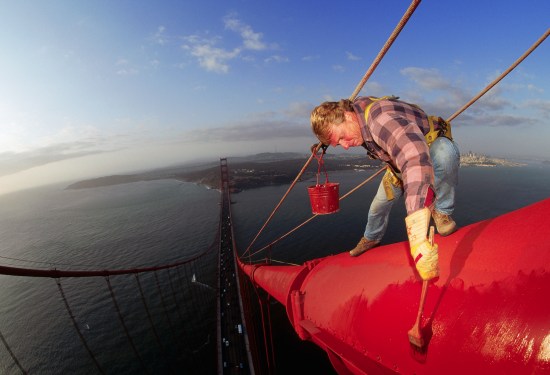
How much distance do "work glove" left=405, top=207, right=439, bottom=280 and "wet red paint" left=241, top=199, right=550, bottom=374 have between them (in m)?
0.28

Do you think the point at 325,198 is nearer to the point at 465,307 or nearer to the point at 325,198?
the point at 325,198

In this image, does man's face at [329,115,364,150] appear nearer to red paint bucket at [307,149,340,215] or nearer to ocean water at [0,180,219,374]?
red paint bucket at [307,149,340,215]

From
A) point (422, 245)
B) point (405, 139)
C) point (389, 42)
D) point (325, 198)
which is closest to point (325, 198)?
point (325, 198)

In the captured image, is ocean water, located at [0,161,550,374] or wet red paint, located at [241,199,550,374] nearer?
wet red paint, located at [241,199,550,374]

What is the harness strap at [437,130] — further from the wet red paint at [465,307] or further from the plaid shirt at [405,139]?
the wet red paint at [465,307]

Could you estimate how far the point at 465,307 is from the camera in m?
1.67

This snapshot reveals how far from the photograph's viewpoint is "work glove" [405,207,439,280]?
165cm

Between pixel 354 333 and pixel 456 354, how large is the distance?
1.04 meters

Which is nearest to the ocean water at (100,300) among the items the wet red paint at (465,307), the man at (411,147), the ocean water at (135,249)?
the ocean water at (135,249)

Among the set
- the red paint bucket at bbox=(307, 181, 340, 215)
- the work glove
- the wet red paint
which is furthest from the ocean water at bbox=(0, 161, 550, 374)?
the work glove

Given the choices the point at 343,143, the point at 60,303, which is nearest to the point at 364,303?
the point at 343,143

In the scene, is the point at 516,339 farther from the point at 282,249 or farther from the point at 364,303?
the point at 282,249

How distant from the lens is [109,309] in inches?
2099

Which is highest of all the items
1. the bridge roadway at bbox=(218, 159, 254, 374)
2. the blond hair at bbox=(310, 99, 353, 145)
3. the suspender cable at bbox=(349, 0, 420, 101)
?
the suspender cable at bbox=(349, 0, 420, 101)
